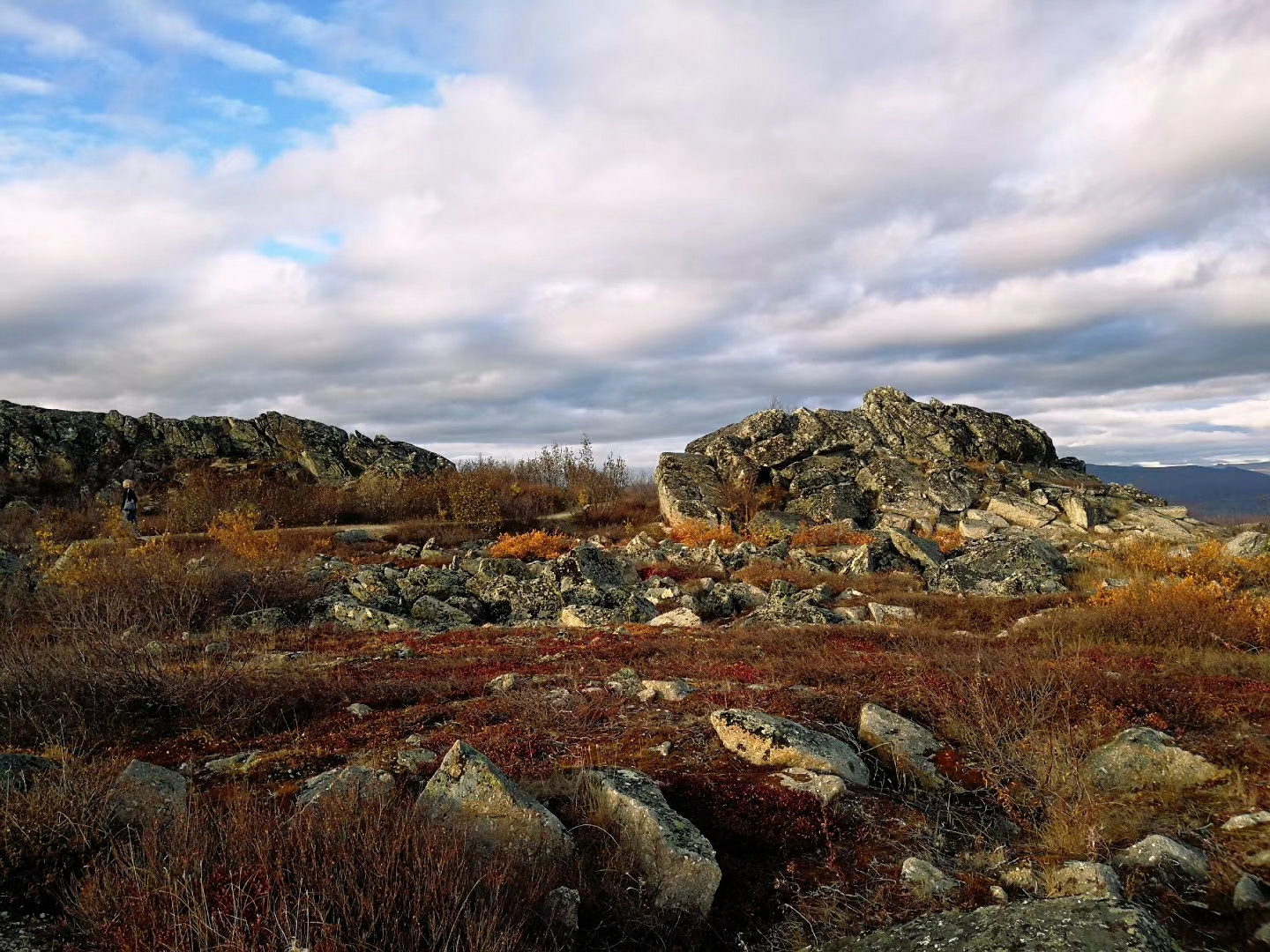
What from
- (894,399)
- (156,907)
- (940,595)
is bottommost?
(940,595)

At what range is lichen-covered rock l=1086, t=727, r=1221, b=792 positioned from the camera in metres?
5.88

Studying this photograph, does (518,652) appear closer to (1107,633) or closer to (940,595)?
(1107,633)

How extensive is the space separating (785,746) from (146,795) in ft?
15.6

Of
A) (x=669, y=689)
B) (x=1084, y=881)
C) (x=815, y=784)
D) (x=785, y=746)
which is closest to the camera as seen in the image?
(x=1084, y=881)

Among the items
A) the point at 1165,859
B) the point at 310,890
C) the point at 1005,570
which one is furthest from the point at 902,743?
the point at 1005,570

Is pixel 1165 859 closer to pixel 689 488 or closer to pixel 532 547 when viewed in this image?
pixel 532 547

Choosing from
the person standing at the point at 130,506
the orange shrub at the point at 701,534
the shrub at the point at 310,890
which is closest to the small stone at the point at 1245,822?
the shrub at the point at 310,890

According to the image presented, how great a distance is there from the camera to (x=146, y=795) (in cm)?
490

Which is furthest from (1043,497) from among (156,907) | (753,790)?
(156,907)

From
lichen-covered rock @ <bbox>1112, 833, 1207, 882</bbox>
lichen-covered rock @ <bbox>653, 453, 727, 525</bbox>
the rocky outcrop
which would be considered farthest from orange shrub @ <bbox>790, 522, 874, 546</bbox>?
lichen-covered rock @ <bbox>1112, 833, 1207, 882</bbox>

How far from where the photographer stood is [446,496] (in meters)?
38.7

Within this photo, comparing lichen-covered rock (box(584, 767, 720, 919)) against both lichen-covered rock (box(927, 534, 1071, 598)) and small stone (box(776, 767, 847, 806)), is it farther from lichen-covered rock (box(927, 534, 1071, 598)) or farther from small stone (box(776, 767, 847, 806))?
lichen-covered rock (box(927, 534, 1071, 598))

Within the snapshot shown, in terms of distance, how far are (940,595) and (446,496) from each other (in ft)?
87.9

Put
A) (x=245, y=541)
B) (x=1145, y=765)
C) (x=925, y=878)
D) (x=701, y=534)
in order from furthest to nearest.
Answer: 1. (x=701, y=534)
2. (x=245, y=541)
3. (x=1145, y=765)
4. (x=925, y=878)
